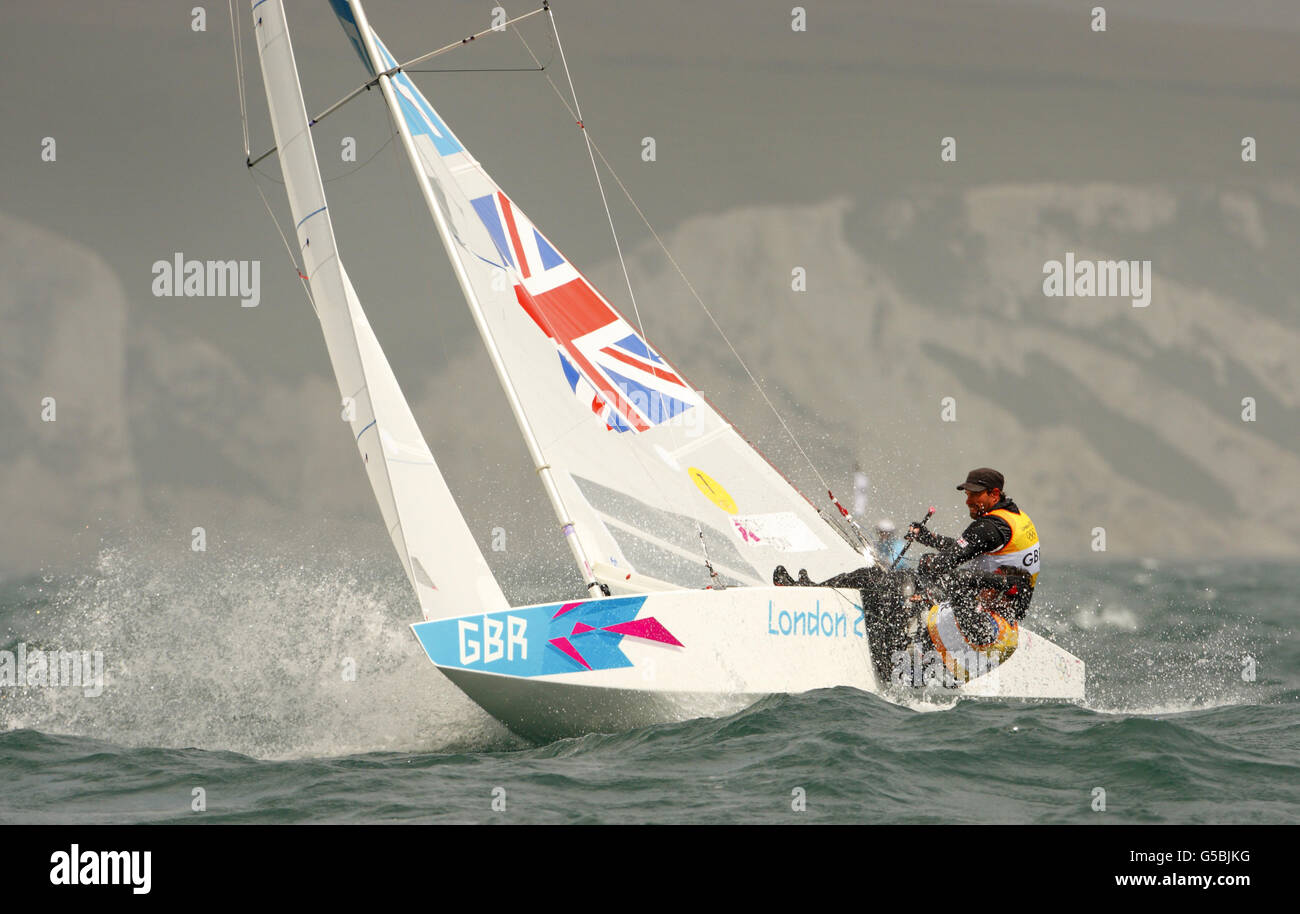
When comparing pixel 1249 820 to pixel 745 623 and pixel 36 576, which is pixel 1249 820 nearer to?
pixel 745 623

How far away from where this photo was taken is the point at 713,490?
743cm

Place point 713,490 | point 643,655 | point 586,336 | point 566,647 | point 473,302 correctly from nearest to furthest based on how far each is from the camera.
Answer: point 566,647 → point 643,655 → point 473,302 → point 713,490 → point 586,336

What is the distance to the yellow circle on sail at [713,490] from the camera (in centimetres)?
740

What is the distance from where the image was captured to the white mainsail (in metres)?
5.99

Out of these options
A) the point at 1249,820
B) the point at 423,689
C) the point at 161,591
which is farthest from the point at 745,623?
the point at 161,591

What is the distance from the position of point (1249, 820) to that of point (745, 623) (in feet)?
7.41

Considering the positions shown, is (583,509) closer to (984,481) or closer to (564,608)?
(564,608)

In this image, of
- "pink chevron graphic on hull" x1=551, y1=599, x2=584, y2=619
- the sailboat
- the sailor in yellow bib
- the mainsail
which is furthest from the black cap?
"pink chevron graphic on hull" x1=551, y1=599, x2=584, y2=619

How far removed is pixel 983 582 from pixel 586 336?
2.66 meters

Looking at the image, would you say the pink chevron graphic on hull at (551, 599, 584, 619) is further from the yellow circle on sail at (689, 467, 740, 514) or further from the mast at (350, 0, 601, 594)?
the yellow circle on sail at (689, 467, 740, 514)

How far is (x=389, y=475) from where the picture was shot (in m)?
6.02

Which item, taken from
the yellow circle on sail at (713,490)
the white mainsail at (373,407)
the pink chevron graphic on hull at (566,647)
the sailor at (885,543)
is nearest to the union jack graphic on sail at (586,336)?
the yellow circle on sail at (713,490)

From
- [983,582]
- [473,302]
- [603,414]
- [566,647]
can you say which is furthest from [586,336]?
[983,582]

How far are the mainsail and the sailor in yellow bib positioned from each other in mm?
1354
